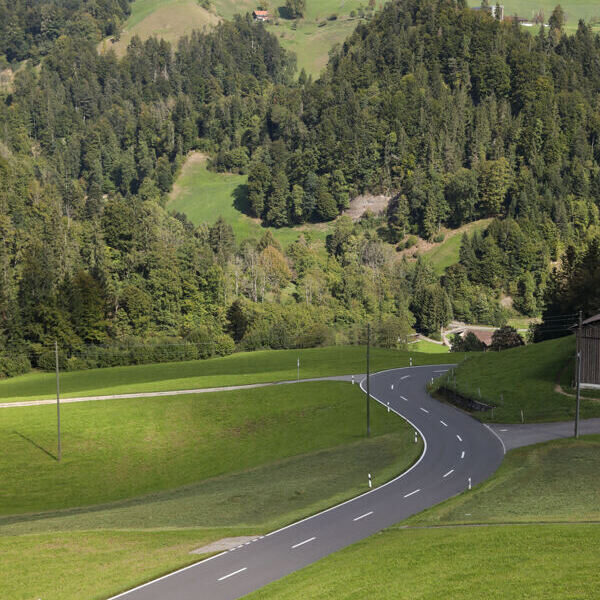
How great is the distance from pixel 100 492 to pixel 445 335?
5047 inches

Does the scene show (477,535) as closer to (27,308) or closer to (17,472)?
(17,472)

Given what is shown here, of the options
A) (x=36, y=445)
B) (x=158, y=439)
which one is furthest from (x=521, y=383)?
(x=36, y=445)

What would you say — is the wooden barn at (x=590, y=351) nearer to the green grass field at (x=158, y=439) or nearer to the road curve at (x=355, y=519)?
the road curve at (x=355, y=519)

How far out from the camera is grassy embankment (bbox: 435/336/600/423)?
74.9m

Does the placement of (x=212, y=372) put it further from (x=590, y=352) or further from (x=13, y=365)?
(x=590, y=352)

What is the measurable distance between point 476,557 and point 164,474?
141 feet

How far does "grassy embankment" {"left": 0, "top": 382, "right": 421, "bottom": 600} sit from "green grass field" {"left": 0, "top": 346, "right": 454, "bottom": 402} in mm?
9859

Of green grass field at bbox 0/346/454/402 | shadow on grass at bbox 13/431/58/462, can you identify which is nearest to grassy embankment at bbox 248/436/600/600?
shadow on grass at bbox 13/431/58/462

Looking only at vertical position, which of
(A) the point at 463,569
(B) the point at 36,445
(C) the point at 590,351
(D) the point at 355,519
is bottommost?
(B) the point at 36,445

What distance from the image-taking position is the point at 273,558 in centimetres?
3584

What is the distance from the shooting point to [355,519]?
4309 cm

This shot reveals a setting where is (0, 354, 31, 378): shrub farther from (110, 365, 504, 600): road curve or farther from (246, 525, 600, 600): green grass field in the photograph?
(246, 525, 600, 600): green grass field

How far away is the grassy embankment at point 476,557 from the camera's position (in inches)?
1111

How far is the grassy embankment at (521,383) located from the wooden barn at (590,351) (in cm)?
275
